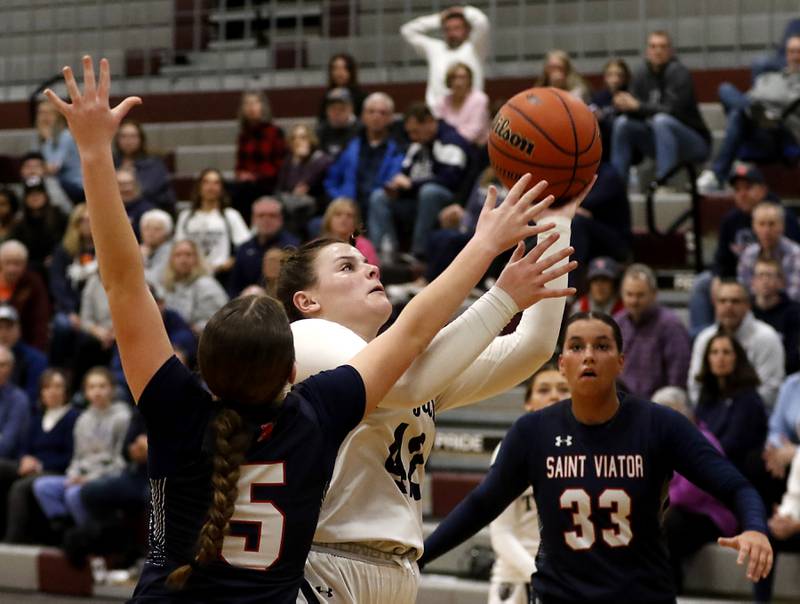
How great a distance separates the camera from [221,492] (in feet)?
8.90

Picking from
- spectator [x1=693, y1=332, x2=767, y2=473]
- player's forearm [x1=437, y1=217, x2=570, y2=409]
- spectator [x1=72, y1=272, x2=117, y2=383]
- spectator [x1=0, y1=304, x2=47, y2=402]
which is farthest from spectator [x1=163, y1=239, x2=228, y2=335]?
player's forearm [x1=437, y1=217, x2=570, y2=409]

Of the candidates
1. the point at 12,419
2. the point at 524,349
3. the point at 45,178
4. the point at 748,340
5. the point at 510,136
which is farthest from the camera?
the point at 45,178

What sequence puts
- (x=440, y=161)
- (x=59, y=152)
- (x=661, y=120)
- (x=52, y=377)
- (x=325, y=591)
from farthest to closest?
(x=59, y=152)
(x=440, y=161)
(x=661, y=120)
(x=52, y=377)
(x=325, y=591)

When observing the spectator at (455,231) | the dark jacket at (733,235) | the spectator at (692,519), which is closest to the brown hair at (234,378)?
the spectator at (692,519)

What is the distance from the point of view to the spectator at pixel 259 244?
958 cm

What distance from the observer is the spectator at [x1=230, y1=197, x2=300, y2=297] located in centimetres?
958

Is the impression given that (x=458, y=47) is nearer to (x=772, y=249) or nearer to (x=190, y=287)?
(x=190, y=287)

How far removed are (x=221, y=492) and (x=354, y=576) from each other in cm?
69

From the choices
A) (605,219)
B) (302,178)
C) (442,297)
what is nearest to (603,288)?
(605,219)

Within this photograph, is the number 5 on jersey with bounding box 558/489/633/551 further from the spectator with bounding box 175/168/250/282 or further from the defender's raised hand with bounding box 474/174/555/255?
the spectator with bounding box 175/168/250/282

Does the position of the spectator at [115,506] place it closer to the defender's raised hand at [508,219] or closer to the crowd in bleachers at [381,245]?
the crowd in bleachers at [381,245]

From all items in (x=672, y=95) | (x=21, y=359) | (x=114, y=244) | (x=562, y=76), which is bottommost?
(x=21, y=359)

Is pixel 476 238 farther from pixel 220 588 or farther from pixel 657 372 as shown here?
pixel 657 372

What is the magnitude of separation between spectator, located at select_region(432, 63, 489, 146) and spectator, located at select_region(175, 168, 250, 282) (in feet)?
5.88
